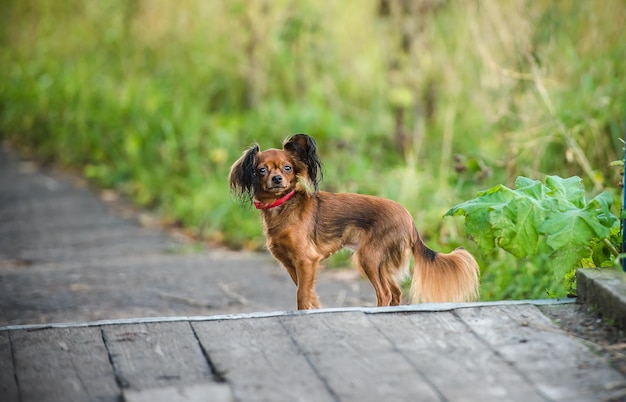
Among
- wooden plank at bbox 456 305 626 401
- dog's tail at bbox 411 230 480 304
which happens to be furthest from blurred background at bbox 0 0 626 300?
wooden plank at bbox 456 305 626 401

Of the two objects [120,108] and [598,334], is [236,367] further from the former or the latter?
[120,108]

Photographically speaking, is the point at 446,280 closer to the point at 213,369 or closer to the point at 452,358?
the point at 452,358

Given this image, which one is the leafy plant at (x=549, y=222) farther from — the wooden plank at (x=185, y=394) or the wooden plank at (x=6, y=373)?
the wooden plank at (x=6, y=373)

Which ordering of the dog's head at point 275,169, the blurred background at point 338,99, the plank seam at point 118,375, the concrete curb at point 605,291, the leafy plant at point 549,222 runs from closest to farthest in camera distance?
the plank seam at point 118,375 < the concrete curb at point 605,291 < the leafy plant at point 549,222 < the dog's head at point 275,169 < the blurred background at point 338,99

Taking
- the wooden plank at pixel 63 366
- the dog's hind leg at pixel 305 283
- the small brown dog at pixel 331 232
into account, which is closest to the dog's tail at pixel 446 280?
the small brown dog at pixel 331 232

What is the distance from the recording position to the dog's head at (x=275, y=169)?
13.7ft

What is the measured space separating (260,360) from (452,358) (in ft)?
1.95

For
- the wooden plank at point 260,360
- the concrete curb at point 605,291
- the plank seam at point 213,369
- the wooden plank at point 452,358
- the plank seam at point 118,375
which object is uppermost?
the concrete curb at point 605,291

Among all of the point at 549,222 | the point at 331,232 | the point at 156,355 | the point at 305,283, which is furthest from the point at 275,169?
the point at 156,355

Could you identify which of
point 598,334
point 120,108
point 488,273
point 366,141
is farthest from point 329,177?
point 598,334

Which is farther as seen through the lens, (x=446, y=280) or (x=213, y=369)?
(x=446, y=280)

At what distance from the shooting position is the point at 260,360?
2.85 m

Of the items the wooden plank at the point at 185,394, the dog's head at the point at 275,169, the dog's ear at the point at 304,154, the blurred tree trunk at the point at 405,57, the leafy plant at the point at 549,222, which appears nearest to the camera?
the wooden plank at the point at 185,394

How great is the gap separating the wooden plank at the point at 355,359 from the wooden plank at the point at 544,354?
1.06ft
